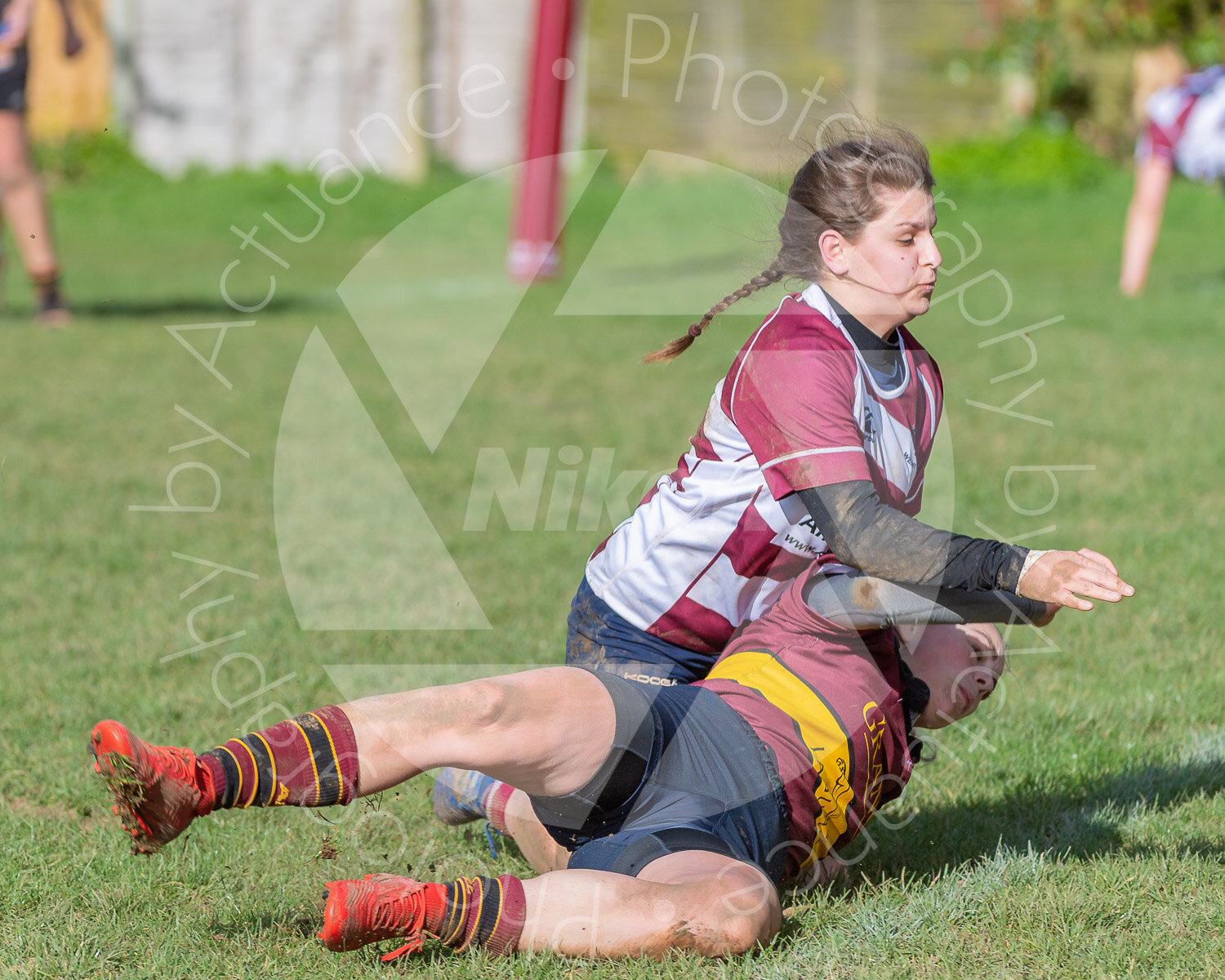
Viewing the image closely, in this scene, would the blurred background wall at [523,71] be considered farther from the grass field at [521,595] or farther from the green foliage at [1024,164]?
the grass field at [521,595]

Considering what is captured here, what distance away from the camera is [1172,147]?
27.0 ft

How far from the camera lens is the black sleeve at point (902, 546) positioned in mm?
2195

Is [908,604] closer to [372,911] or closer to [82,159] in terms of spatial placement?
[372,911]

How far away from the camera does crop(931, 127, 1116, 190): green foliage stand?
13.2 meters

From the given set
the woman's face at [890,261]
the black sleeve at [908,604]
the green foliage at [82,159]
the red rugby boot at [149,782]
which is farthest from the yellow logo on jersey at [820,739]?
the green foliage at [82,159]

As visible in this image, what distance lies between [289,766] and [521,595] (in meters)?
2.02

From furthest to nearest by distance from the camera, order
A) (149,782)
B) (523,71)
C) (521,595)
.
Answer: (523,71)
(521,595)
(149,782)

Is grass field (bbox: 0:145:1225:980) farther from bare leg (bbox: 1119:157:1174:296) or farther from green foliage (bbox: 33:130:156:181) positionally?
green foliage (bbox: 33:130:156:181)

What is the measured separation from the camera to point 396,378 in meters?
Result: 7.02

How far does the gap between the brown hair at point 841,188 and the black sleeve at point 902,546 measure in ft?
1.61

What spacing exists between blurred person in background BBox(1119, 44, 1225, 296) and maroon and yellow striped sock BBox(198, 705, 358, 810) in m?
7.19

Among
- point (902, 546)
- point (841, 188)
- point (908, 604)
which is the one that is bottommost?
point (908, 604)

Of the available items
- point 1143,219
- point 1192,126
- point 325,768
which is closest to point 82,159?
point 1143,219

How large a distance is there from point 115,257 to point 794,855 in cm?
1060
